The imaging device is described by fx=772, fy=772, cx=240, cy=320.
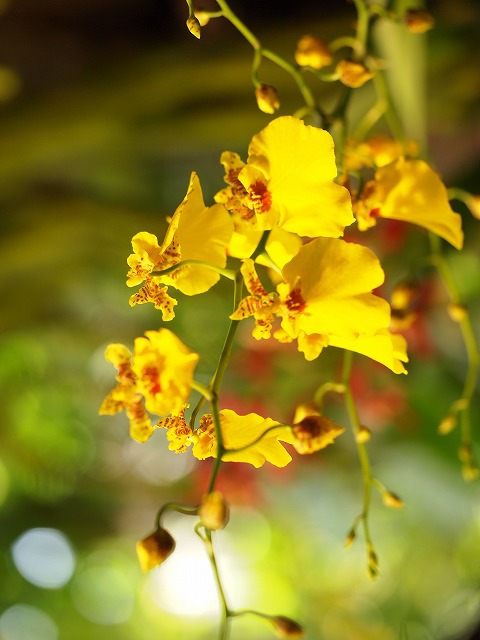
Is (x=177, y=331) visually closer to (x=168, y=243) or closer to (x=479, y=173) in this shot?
(x=479, y=173)

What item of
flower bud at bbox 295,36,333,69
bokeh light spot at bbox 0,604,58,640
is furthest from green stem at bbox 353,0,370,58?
bokeh light spot at bbox 0,604,58,640

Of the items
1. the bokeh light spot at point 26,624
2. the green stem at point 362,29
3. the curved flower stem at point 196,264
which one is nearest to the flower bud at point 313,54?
the green stem at point 362,29

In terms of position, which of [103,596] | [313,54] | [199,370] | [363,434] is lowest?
[103,596]

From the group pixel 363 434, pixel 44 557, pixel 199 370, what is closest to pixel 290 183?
pixel 363 434

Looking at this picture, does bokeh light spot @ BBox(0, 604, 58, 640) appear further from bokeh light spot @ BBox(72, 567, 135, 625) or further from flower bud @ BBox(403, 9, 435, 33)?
flower bud @ BBox(403, 9, 435, 33)

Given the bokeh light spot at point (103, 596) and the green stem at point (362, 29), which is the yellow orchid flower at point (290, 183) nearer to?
the green stem at point (362, 29)

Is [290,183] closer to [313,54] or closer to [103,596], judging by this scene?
[313,54]
